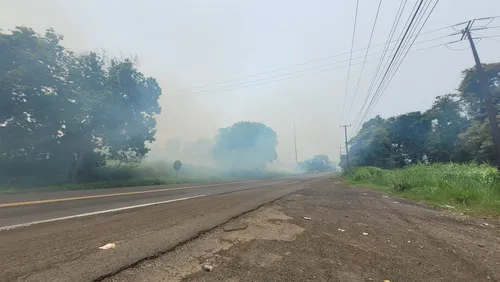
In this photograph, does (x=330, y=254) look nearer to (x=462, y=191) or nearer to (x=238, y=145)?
(x=462, y=191)

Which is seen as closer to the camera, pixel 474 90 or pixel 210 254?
pixel 210 254

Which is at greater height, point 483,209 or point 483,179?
point 483,179

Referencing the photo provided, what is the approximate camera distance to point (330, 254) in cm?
326

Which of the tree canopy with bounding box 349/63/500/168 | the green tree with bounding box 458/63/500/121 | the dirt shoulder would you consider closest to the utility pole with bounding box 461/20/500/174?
the dirt shoulder

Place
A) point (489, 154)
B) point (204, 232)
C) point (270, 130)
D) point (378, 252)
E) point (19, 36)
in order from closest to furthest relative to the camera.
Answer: point (378, 252) < point (204, 232) < point (19, 36) < point (489, 154) < point (270, 130)

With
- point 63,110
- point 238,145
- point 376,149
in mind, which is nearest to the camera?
point 63,110

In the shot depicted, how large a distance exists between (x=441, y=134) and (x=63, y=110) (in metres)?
47.5

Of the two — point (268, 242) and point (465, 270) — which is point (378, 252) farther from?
point (268, 242)

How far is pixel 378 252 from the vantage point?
3420 millimetres

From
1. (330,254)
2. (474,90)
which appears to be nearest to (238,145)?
(474,90)

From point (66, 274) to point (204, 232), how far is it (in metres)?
1.96

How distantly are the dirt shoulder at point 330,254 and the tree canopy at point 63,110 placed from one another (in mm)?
21512

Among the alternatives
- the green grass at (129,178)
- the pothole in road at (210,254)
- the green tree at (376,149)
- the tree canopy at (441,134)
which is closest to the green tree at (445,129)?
the tree canopy at (441,134)

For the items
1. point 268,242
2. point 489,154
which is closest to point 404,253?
point 268,242
